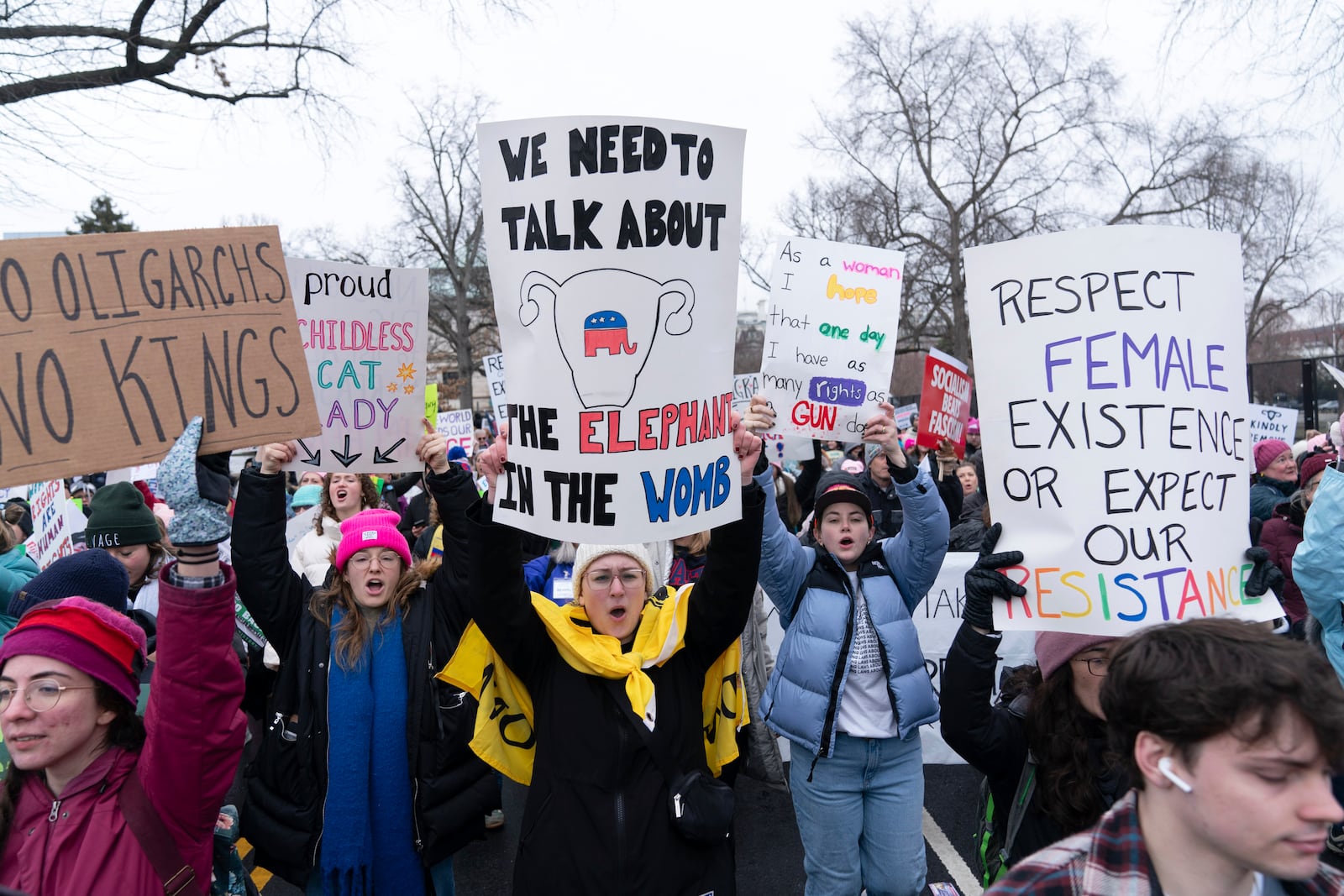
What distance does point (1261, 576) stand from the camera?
2.43 meters

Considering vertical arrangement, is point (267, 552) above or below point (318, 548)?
above

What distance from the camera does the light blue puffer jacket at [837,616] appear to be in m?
3.46

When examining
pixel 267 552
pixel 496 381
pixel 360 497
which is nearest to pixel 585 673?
pixel 267 552

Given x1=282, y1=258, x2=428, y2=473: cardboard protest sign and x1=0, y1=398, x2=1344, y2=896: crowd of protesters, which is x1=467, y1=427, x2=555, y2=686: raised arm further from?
x1=282, y1=258, x2=428, y2=473: cardboard protest sign

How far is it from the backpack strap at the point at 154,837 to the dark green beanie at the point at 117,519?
2533 mm

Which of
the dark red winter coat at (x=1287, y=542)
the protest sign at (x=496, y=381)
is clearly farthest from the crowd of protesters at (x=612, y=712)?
the protest sign at (x=496, y=381)

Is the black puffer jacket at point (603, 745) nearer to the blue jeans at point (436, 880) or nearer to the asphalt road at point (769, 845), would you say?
the blue jeans at point (436, 880)

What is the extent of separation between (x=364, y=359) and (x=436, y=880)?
1.93 meters

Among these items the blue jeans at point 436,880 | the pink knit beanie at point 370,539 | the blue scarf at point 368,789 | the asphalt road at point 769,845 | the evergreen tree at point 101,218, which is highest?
the evergreen tree at point 101,218

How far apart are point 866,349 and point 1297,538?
2551 millimetres

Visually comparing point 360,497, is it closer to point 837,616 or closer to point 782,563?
point 782,563

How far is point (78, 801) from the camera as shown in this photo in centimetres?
209

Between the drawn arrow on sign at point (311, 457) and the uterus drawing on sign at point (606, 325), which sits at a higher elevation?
the uterus drawing on sign at point (606, 325)

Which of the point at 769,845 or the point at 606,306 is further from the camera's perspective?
the point at 769,845
